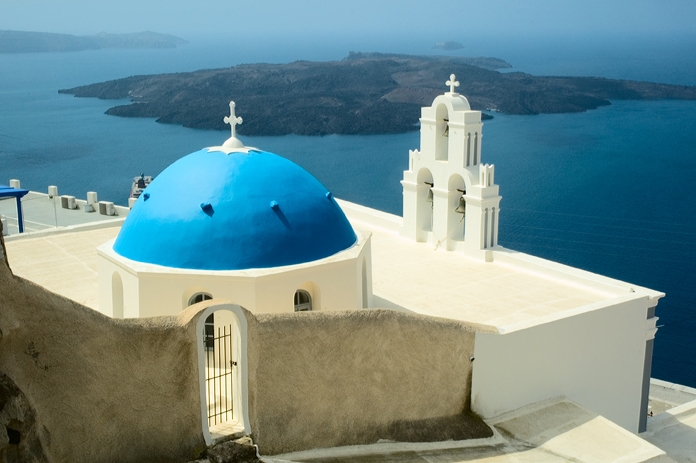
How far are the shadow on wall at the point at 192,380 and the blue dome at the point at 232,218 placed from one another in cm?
202

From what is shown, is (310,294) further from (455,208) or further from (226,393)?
(455,208)

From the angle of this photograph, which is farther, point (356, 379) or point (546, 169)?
point (546, 169)

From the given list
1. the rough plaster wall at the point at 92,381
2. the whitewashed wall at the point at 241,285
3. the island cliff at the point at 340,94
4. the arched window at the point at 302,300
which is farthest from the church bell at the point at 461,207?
the island cliff at the point at 340,94

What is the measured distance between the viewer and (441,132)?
58.0 feet

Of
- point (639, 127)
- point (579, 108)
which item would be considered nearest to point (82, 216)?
point (639, 127)

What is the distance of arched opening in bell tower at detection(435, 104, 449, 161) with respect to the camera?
691 inches

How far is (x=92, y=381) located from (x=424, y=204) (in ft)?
35.2

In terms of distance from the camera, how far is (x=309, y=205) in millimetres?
12539

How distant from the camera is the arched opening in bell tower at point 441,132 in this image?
1756 cm

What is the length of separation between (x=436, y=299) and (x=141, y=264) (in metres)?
5.35

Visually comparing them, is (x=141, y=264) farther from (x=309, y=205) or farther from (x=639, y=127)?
(x=639, y=127)

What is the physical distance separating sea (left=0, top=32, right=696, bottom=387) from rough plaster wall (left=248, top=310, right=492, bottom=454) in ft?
12.0

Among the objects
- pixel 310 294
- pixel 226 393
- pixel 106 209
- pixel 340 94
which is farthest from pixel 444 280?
pixel 340 94

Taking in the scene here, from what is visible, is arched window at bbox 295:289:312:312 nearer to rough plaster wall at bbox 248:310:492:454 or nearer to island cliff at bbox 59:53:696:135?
rough plaster wall at bbox 248:310:492:454
